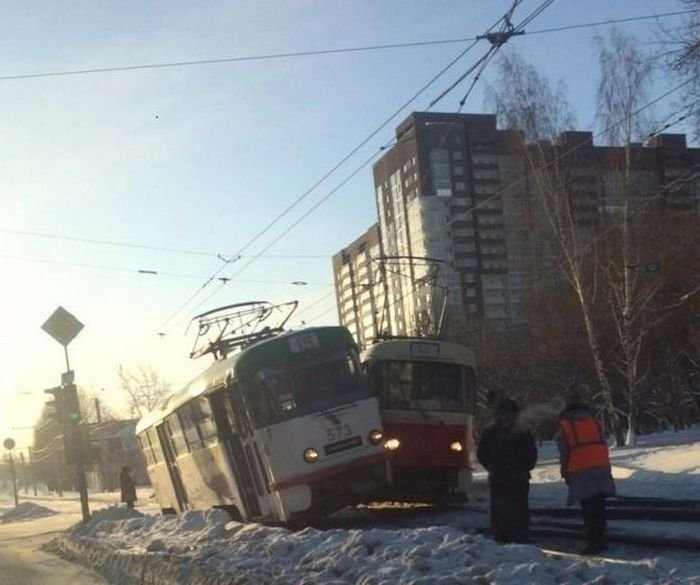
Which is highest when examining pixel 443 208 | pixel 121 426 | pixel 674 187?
pixel 443 208

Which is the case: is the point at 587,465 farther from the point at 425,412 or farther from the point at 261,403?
the point at 425,412

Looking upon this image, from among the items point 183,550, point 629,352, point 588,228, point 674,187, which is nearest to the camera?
point 183,550

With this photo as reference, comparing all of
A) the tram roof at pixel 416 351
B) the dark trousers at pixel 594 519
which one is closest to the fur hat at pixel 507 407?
the dark trousers at pixel 594 519

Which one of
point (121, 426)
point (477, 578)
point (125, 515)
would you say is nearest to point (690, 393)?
point (125, 515)

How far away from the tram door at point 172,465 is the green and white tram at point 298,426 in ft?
15.7

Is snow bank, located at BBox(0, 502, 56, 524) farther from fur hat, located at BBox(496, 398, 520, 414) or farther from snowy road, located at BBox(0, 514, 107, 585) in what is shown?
fur hat, located at BBox(496, 398, 520, 414)

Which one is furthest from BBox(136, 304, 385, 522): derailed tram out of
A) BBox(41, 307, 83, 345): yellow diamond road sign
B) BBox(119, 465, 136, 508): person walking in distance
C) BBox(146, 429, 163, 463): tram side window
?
BBox(119, 465, 136, 508): person walking in distance

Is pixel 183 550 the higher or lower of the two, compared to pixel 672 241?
lower

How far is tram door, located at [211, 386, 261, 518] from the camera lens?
1631cm

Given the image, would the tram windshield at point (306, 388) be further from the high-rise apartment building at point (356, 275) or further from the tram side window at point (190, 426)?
the high-rise apartment building at point (356, 275)

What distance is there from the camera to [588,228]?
39719 millimetres

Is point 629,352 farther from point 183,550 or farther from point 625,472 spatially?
point 183,550

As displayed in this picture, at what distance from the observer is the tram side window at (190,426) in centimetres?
1886

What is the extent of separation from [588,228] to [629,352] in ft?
24.1
